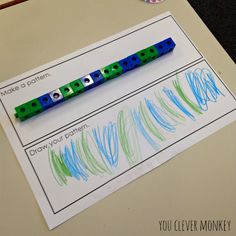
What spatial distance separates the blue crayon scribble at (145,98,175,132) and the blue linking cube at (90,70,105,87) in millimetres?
98

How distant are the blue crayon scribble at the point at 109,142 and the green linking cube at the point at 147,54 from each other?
0.16 meters

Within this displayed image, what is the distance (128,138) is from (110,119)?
50mm

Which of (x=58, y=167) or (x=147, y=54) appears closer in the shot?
(x=58, y=167)

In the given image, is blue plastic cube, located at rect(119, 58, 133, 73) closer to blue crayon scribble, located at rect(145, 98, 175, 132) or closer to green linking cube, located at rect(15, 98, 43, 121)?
blue crayon scribble, located at rect(145, 98, 175, 132)

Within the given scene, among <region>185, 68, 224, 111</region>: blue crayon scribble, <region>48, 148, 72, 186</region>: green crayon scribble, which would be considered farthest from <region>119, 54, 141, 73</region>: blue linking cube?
<region>48, 148, 72, 186</region>: green crayon scribble

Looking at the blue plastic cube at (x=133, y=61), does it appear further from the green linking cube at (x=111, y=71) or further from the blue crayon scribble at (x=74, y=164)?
the blue crayon scribble at (x=74, y=164)

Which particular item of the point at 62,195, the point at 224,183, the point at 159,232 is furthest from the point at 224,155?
the point at 62,195

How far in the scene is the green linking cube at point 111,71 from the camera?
1.96 ft

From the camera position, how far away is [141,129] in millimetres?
561

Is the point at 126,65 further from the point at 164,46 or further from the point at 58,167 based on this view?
the point at 58,167

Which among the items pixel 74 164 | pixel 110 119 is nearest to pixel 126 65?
pixel 110 119

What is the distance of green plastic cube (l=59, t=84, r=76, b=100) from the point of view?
0.57 meters

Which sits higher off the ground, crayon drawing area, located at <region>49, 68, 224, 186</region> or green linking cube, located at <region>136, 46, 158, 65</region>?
green linking cube, located at <region>136, 46, 158, 65</region>

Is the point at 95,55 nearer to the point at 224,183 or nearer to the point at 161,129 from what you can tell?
the point at 161,129
